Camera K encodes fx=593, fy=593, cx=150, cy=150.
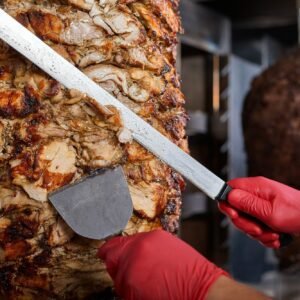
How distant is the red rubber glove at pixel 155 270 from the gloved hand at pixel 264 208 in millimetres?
314

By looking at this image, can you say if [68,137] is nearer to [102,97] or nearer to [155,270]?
[102,97]

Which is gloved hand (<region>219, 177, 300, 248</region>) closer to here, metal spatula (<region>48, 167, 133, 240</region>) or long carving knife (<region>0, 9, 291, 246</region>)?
long carving knife (<region>0, 9, 291, 246</region>)

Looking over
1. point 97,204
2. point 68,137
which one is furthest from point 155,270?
point 68,137

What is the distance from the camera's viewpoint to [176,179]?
1739mm

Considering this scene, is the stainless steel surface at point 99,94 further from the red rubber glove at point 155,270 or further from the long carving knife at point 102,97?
the red rubber glove at point 155,270

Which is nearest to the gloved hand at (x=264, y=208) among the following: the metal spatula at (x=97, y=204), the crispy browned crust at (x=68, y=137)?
the crispy browned crust at (x=68, y=137)

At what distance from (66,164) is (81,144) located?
69 mm

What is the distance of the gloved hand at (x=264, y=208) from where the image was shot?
5.79 ft

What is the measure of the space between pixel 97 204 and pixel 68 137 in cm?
20

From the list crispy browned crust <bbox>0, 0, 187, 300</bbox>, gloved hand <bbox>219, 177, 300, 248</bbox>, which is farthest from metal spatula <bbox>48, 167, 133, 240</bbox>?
gloved hand <bbox>219, 177, 300, 248</bbox>

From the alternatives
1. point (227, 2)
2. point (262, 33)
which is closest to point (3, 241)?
point (227, 2)

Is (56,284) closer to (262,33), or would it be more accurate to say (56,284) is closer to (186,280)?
(186,280)

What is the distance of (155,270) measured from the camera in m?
1.47

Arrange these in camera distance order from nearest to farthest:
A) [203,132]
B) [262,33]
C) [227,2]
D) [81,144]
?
[81,144], [203,132], [227,2], [262,33]
